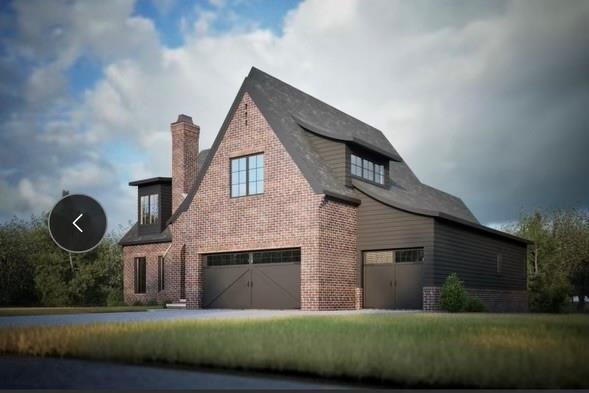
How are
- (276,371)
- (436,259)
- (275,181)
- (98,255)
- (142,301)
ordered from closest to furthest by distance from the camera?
(276,371)
(436,259)
(275,181)
(142,301)
(98,255)

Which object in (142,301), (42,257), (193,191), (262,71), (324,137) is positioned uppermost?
(262,71)

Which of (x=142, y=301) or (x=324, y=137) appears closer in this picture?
(x=324, y=137)

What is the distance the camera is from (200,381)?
7469 millimetres

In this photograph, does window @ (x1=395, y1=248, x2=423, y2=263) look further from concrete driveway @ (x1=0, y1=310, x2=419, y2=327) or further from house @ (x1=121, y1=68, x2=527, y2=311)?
concrete driveway @ (x1=0, y1=310, x2=419, y2=327)

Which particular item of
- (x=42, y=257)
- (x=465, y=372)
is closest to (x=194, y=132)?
(x=42, y=257)

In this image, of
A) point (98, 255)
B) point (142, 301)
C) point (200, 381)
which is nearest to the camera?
point (200, 381)

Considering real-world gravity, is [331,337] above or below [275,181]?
below

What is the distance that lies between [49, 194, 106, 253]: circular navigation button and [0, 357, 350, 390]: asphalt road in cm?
1030

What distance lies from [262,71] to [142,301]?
47.5 feet

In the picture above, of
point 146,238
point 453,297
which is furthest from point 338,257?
point 146,238

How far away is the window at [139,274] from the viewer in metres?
34.8

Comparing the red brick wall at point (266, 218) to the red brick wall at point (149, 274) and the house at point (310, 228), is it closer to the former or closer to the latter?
the house at point (310, 228)

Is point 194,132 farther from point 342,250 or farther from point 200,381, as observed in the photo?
point 200,381

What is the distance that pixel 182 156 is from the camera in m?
33.9
